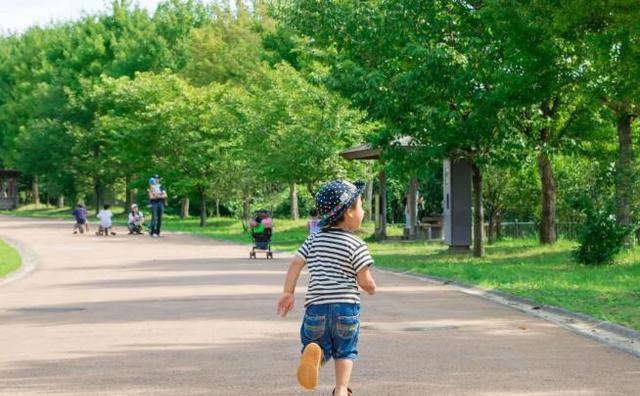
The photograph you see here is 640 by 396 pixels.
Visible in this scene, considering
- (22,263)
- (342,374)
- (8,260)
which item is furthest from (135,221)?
(342,374)

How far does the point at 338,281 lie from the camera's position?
26.6 feet

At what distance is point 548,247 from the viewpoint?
31109mm

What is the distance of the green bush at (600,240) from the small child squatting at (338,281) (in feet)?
54.9

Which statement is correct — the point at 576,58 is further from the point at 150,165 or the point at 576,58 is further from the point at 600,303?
the point at 150,165

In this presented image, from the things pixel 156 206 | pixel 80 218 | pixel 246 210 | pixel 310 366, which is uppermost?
pixel 156 206

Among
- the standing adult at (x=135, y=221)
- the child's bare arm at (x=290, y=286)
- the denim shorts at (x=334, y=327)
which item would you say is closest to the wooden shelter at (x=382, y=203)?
the standing adult at (x=135, y=221)

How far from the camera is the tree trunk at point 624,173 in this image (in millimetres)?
28922

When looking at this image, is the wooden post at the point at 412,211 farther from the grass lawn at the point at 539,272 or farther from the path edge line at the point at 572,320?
the path edge line at the point at 572,320

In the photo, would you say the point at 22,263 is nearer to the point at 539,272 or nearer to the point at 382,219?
the point at 539,272

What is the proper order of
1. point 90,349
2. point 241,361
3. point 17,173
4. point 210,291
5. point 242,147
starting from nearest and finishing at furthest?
1. point 241,361
2. point 90,349
3. point 210,291
4. point 242,147
5. point 17,173

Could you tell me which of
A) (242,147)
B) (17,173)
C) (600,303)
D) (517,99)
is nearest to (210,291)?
(600,303)

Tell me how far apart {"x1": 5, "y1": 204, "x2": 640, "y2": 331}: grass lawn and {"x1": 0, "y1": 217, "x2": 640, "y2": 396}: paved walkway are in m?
1.03

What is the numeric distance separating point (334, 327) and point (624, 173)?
21979mm

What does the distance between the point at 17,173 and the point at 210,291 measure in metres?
84.3
